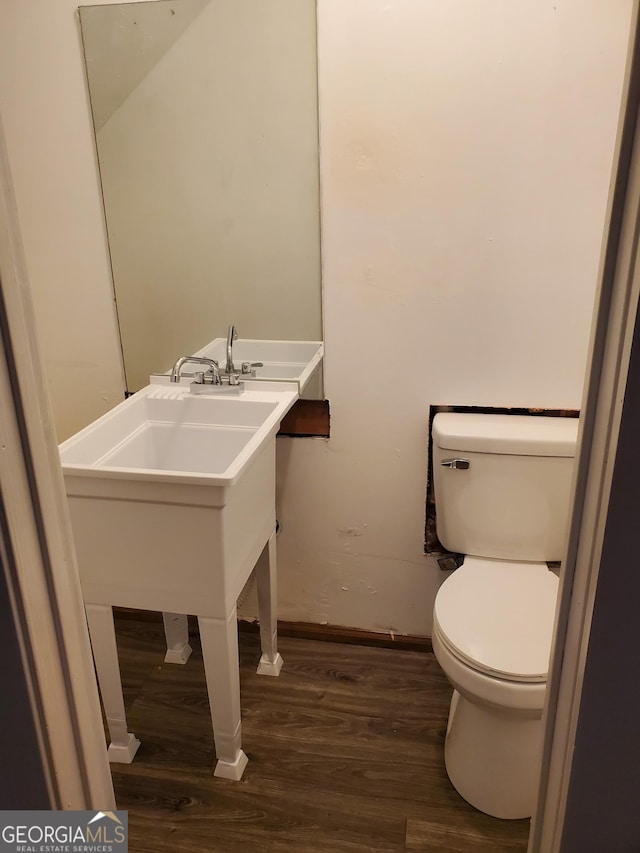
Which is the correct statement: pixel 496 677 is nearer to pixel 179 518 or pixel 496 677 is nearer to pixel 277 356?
pixel 179 518

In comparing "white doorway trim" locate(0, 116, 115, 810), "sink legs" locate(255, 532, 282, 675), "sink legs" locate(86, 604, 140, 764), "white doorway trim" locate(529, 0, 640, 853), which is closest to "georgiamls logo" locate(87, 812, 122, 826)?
"white doorway trim" locate(0, 116, 115, 810)

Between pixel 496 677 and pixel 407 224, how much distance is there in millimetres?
1135

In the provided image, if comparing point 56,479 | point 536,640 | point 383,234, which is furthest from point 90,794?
point 383,234

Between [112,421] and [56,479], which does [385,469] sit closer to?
[112,421]

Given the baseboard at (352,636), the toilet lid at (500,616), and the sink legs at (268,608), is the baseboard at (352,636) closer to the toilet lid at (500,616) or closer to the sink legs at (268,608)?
the sink legs at (268,608)

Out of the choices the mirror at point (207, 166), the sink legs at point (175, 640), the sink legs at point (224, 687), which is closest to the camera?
the sink legs at point (224, 687)

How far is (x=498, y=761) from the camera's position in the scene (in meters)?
1.60

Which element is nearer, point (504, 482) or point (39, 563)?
point (39, 563)

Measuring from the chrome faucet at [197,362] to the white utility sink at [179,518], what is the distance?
47 mm

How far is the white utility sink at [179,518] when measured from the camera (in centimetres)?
145

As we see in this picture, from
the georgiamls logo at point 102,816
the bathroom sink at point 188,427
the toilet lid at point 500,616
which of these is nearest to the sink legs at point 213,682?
the bathroom sink at point 188,427

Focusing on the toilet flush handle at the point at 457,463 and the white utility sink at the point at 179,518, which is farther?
the toilet flush handle at the point at 457,463

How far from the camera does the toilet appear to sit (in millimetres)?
1500

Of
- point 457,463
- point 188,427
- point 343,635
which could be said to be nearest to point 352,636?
point 343,635
